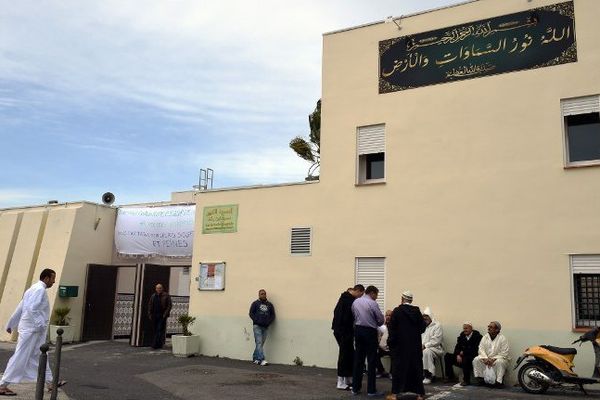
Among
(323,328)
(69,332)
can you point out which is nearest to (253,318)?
(323,328)

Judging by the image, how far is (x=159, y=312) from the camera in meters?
16.9

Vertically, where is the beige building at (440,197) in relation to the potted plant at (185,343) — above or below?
above

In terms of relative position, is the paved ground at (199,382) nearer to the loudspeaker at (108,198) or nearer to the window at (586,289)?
the window at (586,289)

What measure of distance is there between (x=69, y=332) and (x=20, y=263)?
3.26 meters

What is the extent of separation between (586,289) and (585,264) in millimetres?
478

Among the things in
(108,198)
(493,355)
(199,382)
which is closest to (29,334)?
(199,382)

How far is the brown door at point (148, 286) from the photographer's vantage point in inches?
683

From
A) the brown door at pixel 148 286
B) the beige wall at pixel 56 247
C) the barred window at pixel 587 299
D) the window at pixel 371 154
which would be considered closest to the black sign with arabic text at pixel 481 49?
the window at pixel 371 154

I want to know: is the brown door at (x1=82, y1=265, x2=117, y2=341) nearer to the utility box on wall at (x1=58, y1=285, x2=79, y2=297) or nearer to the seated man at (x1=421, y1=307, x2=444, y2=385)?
the utility box on wall at (x1=58, y1=285, x2=79, y2=297)

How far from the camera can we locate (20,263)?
64.1 feet

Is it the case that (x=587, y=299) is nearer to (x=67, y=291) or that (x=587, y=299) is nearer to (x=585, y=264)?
(x=585, y=264)

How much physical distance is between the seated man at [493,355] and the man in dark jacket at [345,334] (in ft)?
8.09

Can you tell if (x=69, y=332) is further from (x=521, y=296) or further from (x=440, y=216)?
(x=521, y=296)

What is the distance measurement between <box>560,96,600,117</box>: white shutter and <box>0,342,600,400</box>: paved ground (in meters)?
5.19
